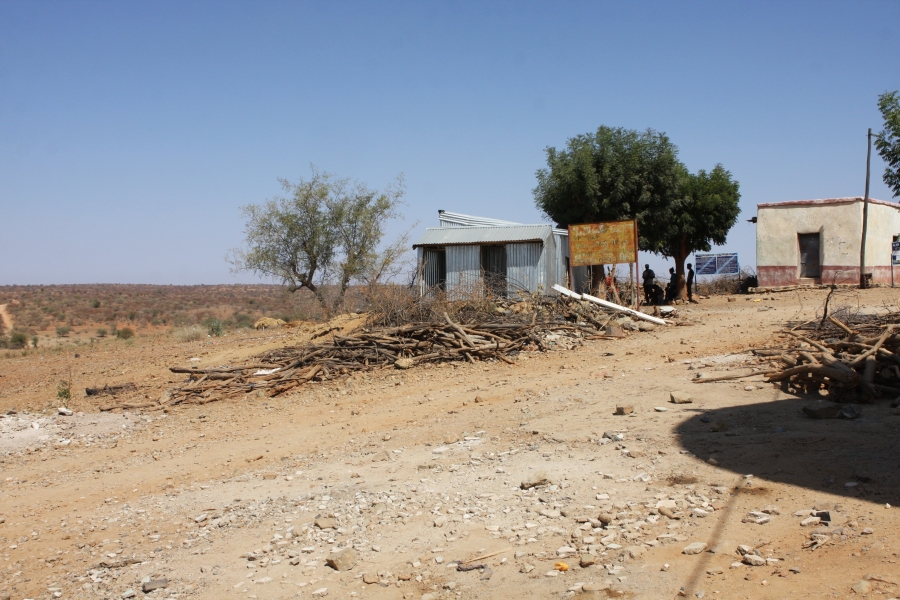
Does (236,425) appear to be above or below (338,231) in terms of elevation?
below

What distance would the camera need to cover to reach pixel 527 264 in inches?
765

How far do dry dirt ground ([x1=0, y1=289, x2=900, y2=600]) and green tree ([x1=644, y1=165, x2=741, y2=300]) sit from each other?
16365mm

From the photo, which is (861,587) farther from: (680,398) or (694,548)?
(680,398)

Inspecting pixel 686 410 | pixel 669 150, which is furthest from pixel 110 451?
pixel 669 150

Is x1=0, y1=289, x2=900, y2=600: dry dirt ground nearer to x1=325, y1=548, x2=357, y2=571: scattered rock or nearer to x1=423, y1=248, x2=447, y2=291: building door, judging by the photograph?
x1=325, y1=548, x2=357, y2=571: scattered rock

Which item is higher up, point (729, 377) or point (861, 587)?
point (729, 377)

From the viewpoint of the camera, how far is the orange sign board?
1747 cm

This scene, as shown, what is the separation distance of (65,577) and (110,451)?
429 cm

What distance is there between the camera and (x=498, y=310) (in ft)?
48.6

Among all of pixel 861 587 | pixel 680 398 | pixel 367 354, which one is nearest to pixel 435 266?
pixel 367 354

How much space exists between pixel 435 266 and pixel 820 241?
13700 mm

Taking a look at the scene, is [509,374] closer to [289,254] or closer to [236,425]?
[236,425]

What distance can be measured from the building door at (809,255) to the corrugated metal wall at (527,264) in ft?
37.3

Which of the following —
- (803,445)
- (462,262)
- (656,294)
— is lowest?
(803,445)
